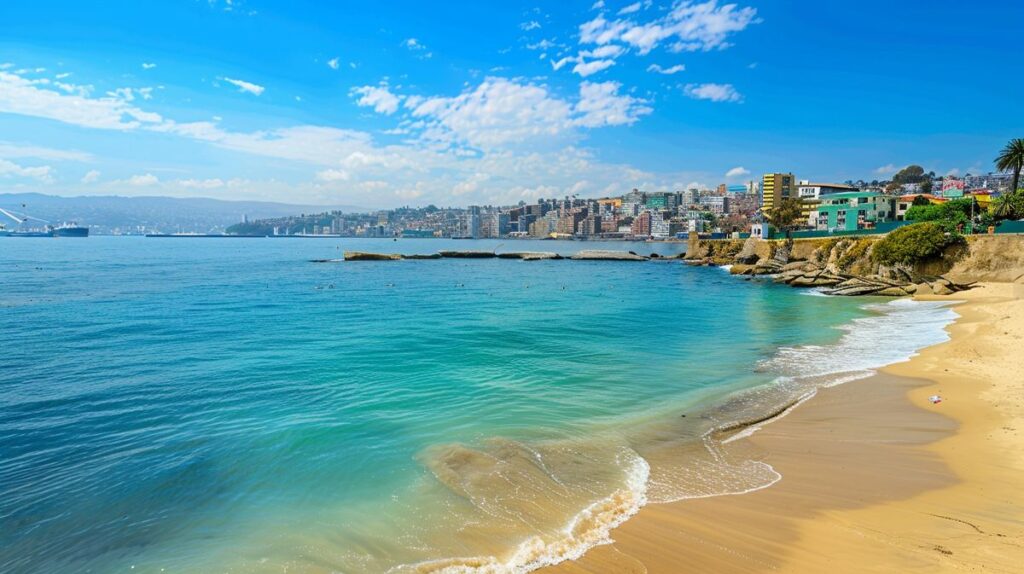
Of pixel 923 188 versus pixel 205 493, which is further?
pixel 923 188

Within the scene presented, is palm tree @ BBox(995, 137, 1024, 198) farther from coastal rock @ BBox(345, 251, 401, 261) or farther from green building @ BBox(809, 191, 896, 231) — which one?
coastal rock @ BBox(345, 251, 401, 261)

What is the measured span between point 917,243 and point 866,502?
1771 inches

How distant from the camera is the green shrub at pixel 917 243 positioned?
41.6 metres

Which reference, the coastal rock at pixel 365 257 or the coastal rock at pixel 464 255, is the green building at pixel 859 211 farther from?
the coastal rock at pixel 365 257

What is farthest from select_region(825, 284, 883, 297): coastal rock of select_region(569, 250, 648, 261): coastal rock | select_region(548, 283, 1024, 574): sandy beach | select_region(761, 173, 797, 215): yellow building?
select_region(761, 173, 797, 215): yellow building

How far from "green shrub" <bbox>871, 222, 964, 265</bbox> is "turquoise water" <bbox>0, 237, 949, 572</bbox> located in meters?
20.4

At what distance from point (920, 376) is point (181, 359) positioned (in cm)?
2362

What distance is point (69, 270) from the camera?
186 feet

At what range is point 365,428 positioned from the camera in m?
11.3

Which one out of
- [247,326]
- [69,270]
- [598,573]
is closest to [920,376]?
[598,573]

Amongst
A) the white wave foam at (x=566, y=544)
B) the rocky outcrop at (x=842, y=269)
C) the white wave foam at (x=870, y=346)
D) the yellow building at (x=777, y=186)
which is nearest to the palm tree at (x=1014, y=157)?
the rocky outcrop at (x=842, y=269)

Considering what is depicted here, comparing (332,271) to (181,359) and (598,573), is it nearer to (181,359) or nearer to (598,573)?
(181,359)

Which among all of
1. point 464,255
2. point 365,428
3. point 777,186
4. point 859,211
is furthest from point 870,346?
point 777,186

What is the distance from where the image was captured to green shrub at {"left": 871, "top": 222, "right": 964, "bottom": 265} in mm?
41594
